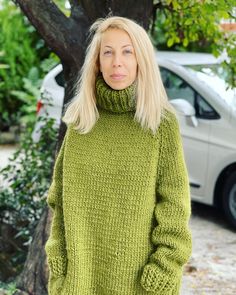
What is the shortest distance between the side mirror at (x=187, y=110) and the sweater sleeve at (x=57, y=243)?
3.94 meters

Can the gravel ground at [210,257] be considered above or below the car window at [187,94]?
below

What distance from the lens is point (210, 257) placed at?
5477 millimetres

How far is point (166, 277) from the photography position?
234cm

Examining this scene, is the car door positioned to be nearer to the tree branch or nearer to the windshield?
the windshield

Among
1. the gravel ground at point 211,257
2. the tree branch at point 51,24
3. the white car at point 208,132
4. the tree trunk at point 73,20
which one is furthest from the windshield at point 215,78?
the tree branch at point 51,24

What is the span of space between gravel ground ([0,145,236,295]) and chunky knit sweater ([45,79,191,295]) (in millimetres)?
2356

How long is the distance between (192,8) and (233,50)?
0.51 m

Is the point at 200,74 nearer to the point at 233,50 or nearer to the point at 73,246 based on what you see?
the point at 233,50

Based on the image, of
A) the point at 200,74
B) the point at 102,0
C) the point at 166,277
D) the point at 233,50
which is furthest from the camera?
the point at 200,74

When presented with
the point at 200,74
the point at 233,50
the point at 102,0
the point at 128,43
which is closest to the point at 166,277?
the point at 128,43

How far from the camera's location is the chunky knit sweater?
237 centimetres

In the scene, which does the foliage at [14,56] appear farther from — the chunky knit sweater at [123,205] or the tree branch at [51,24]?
the chunky knit sweater at [123,205]

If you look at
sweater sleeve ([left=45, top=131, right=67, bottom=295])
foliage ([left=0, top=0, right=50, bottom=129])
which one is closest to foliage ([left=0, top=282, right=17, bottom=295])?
sweater sleeve ([left=45, top=131, right=67, bottom=295])

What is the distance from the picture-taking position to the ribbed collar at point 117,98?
2404 millimetres
